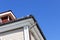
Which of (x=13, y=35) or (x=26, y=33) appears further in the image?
(x=13, y=35)

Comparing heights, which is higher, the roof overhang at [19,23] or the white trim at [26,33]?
the roof overhang at [19,23]

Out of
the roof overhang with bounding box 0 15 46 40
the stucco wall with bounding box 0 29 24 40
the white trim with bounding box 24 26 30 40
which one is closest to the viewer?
the white trim with bounding box 24 26 30 40

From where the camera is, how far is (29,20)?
16281 mm

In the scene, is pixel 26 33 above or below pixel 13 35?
below

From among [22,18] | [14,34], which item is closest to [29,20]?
[22,18]

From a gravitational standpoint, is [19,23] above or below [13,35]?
above

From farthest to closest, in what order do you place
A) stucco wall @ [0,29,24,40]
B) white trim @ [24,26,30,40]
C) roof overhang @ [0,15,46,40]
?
roof overhang @ [0,15,46,40], stucco wall @ [0,29,24,40], white trim @ [24,26,30,40]

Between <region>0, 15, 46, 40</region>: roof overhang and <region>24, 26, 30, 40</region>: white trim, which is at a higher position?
<region>0, 15, 46, 40</region>: roof overhang

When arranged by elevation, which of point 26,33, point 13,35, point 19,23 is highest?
A: point 19,23

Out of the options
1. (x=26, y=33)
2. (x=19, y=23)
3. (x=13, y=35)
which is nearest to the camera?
(x=26, y=33)

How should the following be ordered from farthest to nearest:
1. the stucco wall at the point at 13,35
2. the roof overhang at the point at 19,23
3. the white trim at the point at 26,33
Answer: the roof overhang at the point at 19,23 < the stucco wall at the point at 13,35 < the white trim at the point at 26,33

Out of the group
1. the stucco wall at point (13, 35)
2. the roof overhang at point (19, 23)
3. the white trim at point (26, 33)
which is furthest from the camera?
the roof overhang at point (19, 23)

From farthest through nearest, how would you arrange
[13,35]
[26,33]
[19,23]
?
[19,23]
[13,35]
[26,33]

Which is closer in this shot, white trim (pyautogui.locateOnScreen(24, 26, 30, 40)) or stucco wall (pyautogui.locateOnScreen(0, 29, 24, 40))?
white trim (pyautogui.locateOnScreen(24, 26, 30, 40))
